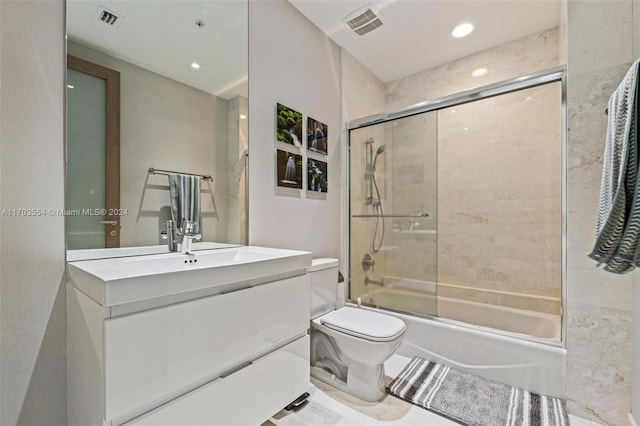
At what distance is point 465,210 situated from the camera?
8.50ft

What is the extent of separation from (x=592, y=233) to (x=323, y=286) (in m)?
1.48

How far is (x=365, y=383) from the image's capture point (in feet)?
5.20

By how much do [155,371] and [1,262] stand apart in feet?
→ 2.23

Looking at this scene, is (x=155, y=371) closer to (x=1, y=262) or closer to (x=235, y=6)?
(x=1, y=262)

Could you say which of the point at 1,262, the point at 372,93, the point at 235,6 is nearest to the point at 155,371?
the point at 1,262

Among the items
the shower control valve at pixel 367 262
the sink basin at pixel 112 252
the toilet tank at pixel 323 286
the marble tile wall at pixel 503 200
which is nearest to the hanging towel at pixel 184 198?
the sink basin at pixel 112 252

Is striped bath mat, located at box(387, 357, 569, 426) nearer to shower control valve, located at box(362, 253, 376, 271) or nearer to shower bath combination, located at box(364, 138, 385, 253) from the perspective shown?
shower control valve, located at box(362, 253, 376, 271)

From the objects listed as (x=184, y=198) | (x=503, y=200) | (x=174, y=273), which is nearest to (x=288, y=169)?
(x=184, y=198)

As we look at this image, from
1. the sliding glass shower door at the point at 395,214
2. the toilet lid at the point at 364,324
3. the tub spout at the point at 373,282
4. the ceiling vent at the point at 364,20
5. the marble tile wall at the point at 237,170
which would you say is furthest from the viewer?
the tub spout at the point at 373,282

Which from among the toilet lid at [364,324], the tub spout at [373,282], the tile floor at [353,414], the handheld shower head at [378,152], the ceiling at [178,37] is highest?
the ceiling at [178,37]

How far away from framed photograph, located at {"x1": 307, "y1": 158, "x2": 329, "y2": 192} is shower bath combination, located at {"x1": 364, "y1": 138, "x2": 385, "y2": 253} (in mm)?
443

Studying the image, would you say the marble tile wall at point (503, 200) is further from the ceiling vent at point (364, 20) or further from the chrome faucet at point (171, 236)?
the chrome faucet at point (171, 236)

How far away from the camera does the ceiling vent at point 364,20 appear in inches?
80.1

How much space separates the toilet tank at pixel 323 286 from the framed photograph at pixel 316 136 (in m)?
0.90
